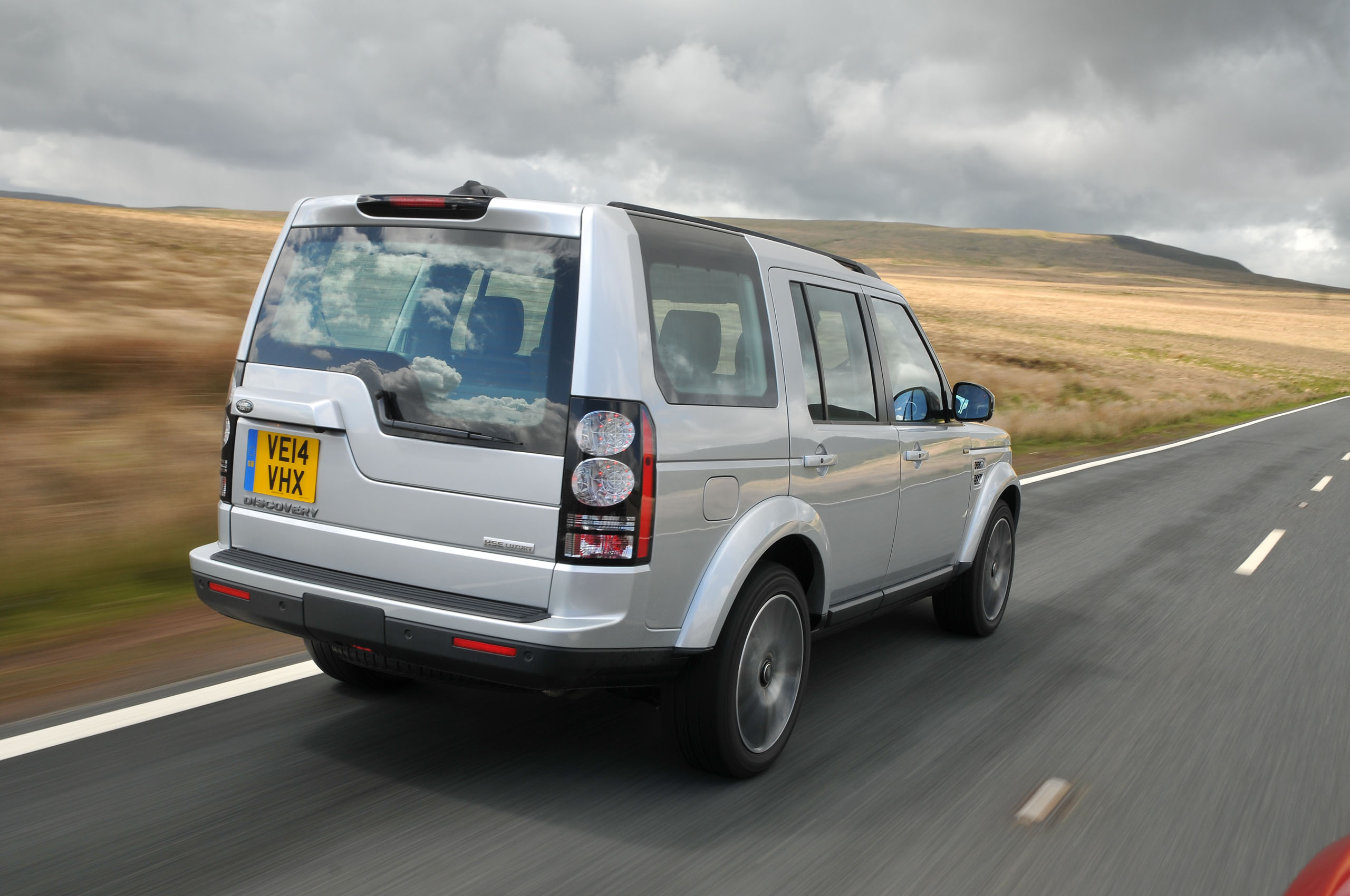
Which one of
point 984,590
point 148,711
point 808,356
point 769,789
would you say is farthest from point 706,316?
point 984,590

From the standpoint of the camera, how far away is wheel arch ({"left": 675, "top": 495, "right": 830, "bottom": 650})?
357cm

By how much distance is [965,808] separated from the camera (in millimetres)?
3789

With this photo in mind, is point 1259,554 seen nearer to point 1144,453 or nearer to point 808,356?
point 808,356

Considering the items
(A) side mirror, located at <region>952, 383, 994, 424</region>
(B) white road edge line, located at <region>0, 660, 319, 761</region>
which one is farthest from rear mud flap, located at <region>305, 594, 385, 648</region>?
(A) side mirror, located at <region>952, 383, 994, 424</region>

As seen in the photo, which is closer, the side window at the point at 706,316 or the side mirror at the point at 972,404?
the side window at the point at 706,316

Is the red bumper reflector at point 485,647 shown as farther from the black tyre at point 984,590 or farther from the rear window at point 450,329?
the black tyre at point 984,590

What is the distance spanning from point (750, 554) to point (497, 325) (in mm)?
1114

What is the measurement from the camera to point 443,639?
3.34 metres

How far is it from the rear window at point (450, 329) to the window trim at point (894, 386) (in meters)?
1.95

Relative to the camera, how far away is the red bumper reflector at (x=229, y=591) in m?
3.73

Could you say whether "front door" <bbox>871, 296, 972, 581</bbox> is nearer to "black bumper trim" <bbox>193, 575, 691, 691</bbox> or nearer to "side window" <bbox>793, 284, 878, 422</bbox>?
"side window" <bbox>793, 284, 878, 422</bbox>

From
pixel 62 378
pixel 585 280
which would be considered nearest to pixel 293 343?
pixel 585 280

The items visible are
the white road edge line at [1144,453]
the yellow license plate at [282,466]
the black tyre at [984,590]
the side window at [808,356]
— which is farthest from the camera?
the white road edge line at [1144,453]

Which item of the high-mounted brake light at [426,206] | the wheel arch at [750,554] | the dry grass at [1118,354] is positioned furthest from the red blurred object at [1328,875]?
the dry grass at [1118,354]
